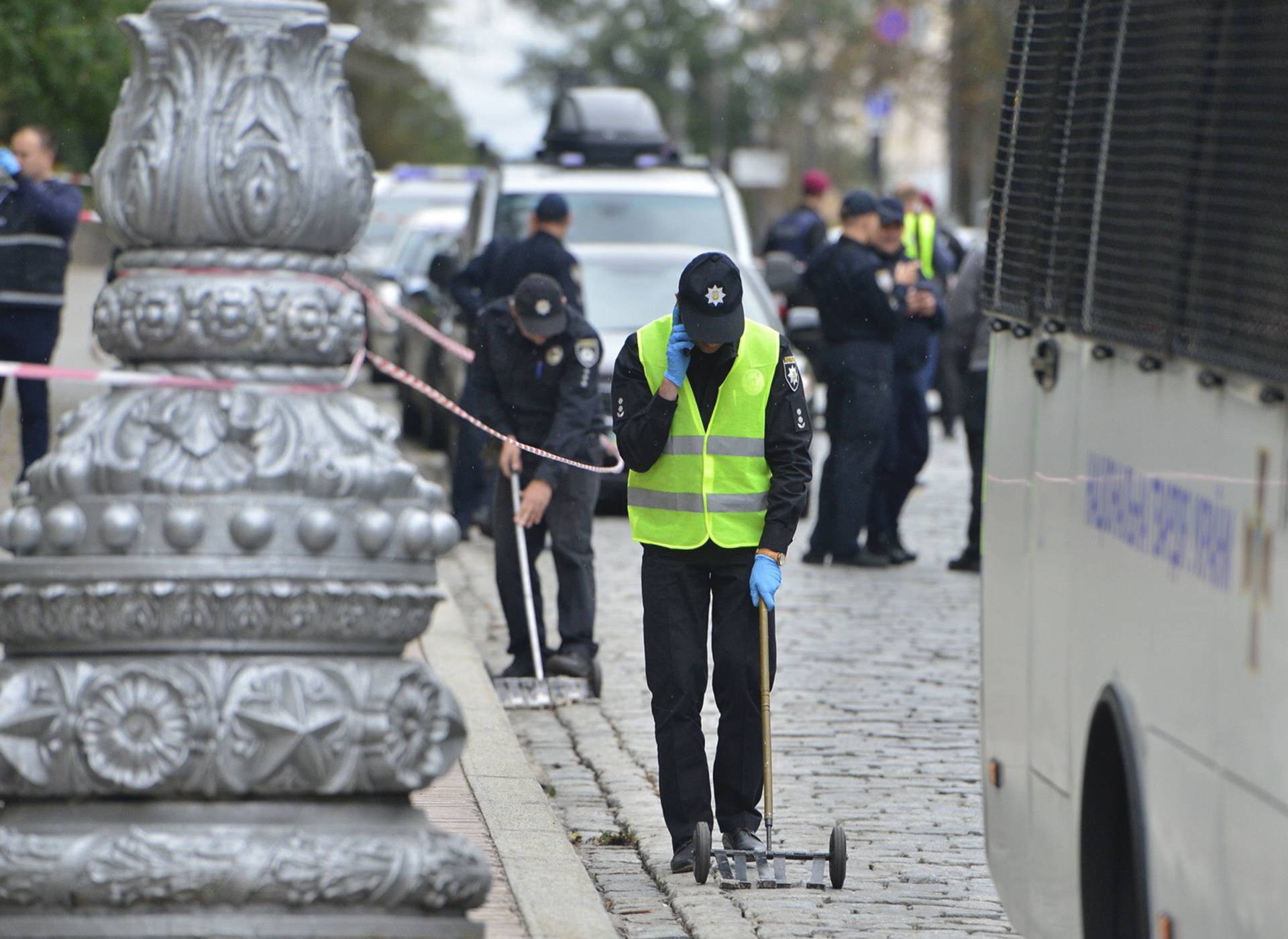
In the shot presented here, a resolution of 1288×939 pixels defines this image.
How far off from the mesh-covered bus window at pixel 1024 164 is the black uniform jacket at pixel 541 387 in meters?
3.98

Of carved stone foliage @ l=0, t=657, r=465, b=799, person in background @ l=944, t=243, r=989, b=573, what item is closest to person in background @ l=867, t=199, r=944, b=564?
person in background @ l=944, t=243, r=989, b=573

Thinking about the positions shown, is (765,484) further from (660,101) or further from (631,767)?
(660,101)

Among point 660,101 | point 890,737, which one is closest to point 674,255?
point 890,737

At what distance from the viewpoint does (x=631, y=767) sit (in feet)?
29.0

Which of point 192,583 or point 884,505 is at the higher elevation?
point 192,583

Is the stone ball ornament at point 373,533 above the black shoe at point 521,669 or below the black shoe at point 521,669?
above

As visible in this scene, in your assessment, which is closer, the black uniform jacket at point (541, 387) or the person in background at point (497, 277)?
the black uniform jacket at point (541, 387)

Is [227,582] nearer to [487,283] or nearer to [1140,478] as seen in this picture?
[1140,478]

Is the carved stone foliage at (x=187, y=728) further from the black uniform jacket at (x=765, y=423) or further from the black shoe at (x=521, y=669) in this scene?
the black shoe at (x=521, y=669)

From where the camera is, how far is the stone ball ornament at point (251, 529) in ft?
14.2

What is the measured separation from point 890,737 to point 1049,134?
4.34 metres

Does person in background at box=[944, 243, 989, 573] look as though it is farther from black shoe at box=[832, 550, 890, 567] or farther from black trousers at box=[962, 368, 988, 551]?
black shoe at box=[832, 550, 890, 567]

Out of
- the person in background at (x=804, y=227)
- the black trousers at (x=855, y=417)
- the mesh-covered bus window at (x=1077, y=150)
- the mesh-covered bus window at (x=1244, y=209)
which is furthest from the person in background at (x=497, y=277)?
the mesh-covered bus window at (x=1244, y=209)

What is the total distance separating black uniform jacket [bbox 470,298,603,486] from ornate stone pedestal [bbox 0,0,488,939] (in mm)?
5370
